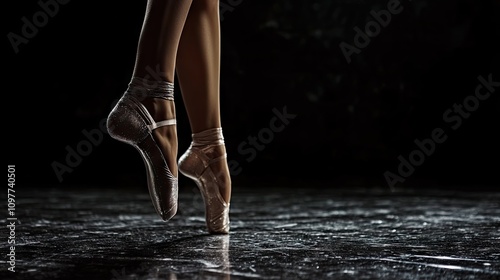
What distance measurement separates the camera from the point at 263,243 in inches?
52.1

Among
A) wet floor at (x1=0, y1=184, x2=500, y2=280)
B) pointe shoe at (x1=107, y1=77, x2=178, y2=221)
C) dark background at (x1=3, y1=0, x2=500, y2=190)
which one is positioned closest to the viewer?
wet floor at (x1=0, y1=184, x2=500, y2=280)

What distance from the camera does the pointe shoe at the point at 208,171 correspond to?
1.54 meters

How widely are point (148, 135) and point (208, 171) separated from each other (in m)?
0.26

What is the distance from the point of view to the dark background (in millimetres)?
3912

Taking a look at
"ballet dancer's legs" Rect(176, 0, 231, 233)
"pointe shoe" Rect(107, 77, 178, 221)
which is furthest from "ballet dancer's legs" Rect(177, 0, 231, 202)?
"pointe shoe" Rect(107, 77, 178, 221)

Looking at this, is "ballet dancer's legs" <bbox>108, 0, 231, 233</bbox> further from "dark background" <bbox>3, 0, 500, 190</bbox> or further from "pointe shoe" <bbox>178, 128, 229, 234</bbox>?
"dark background" <bbox>3, 0, 500, 190</bbox>

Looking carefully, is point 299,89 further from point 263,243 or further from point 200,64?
point 263,243

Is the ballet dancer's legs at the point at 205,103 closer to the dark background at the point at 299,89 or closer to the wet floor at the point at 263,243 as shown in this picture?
the wet floor at the point at 263,243

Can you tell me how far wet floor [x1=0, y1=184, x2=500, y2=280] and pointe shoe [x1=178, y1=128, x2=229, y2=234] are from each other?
0.04 meters

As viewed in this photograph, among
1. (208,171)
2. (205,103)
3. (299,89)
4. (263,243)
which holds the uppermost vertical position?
(299,89)

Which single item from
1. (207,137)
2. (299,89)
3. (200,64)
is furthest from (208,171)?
(299,89)

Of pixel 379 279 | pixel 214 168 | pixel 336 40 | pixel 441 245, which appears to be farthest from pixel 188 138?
pixel 379 279

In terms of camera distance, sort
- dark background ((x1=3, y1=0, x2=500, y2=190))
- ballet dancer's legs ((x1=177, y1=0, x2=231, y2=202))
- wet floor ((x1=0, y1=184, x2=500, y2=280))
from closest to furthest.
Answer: wet floor ((x1=0, y1=184, x2=500, y2=280)) → ballet dancer's legs ((x1=177, y1=0, x2=231, y2=202)) → dark background ((x1=3, y1=0, x2=500, y2=190))

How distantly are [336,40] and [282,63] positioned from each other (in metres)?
0.33
